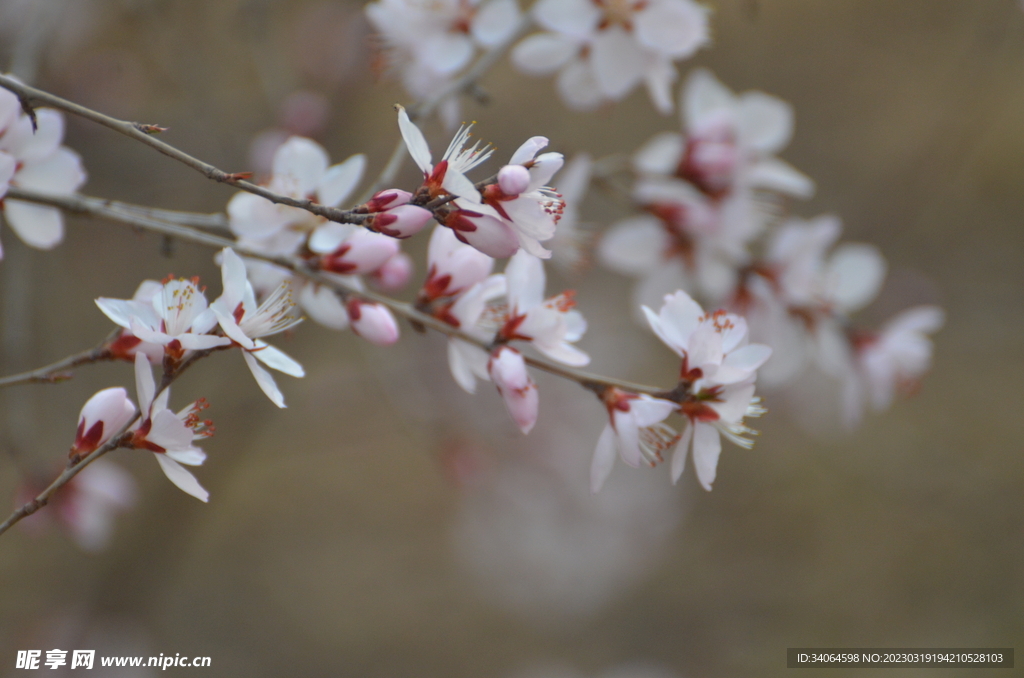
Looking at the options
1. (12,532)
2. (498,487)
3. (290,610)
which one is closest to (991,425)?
(498,487)

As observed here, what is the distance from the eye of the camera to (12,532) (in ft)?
7.22

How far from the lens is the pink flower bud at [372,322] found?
689 millimetres

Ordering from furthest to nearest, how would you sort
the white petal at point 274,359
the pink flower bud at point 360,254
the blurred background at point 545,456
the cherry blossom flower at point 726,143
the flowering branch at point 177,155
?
the blurred background at point 545,456, the cherry blossom flower at point 726,143, the pink flower bud at point 360,254, the white petal at point 274,359, the flowering branch at point 177,155

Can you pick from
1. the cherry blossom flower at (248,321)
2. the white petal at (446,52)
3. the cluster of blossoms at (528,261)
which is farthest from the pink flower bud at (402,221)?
the white petal at (446,52)

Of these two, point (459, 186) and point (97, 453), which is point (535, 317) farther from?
point (97, 453)

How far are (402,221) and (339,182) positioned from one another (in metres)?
0.27

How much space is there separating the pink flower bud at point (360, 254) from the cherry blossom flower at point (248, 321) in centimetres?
8

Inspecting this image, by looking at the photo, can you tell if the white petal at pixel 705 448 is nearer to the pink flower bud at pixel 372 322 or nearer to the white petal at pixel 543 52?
the pink flower bud at pixel 372 322

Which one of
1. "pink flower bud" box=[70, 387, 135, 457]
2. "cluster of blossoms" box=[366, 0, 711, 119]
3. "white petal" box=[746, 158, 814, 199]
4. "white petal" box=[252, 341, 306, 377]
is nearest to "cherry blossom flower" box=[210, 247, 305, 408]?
"white petal" box=[252, 341, 306, 377]

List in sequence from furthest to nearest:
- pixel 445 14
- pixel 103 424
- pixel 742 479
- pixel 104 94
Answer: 1. pixel 742 479
2. pixel 104 94
3. pixel 445 14
4. pixel 103 424

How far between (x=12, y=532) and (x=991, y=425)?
12.3 feet

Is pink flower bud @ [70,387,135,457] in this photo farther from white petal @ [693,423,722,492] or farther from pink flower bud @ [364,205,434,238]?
white petal @ [693,423,722,492]

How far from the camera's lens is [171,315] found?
581 mm

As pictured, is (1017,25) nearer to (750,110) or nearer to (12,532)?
(750,110)
